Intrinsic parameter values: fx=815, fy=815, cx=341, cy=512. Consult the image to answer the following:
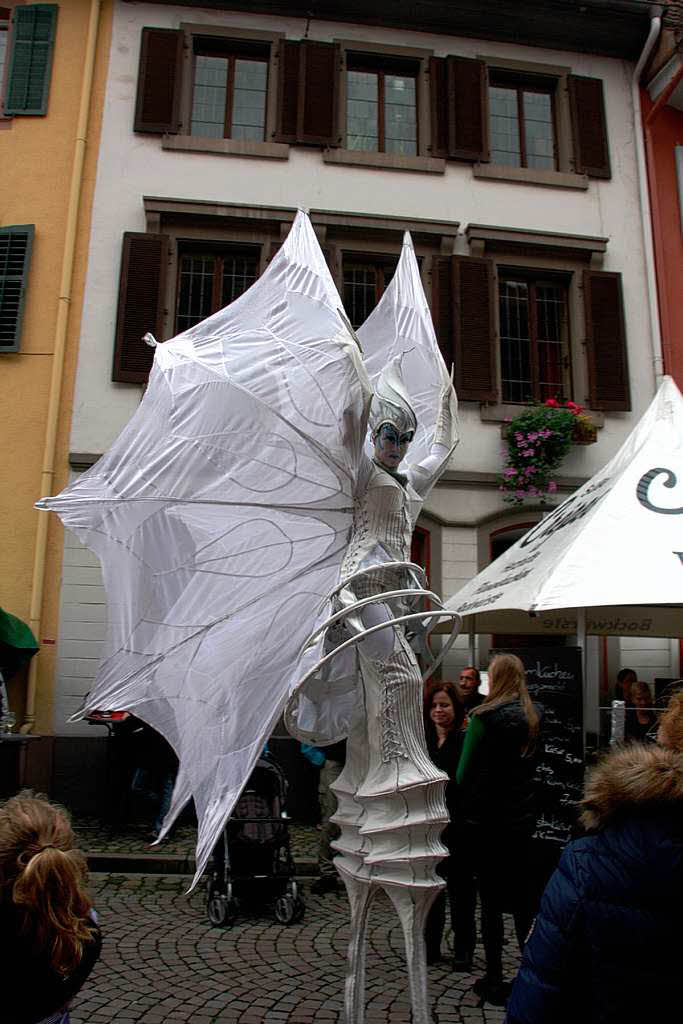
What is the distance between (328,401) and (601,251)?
847cm

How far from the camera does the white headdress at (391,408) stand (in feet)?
11.3

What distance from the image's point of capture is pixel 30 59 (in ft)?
33.5

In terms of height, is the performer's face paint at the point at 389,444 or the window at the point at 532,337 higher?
the window at the point at 532,337

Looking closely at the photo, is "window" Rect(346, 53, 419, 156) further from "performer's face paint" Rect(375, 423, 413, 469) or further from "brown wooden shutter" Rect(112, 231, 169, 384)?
"performer's face paint" Rect(375, 423, 413, 469)

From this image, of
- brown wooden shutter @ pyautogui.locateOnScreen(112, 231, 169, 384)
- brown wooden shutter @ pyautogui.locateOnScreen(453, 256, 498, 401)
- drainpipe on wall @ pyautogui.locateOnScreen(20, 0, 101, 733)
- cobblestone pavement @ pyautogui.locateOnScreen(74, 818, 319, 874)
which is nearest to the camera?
cobblestone pavement @ pyautogui.locateOnScreen(74, 818, 319, 874)

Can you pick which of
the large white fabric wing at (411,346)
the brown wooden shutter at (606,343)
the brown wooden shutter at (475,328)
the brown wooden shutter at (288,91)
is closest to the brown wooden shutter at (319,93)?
the brown wooden shutter at (288,91)

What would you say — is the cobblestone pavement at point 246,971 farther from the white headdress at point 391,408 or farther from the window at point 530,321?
the window at point 530,321

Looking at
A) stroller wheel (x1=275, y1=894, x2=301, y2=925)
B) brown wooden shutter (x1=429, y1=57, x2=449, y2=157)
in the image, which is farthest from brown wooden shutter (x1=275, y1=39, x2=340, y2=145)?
stroller wheel (x1=275, y1=894, x2=301, y2=925)

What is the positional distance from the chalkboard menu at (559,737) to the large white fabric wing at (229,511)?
2.06 metres

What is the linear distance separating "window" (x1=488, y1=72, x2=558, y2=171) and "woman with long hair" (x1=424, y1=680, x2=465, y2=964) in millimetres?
8475

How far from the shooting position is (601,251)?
1052 cm

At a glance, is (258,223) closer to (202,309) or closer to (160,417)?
(202,309)

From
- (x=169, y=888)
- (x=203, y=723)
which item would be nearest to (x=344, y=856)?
(x=203, y=723)

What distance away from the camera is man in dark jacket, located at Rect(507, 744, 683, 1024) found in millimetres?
1517
